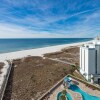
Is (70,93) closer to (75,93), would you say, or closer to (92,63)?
(75,93)

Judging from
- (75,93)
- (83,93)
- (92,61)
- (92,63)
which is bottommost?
(83,93)

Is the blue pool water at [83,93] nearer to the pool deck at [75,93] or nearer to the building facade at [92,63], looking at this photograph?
the pool deck at [75,93]

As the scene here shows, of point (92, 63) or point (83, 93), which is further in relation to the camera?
point (92, 63)

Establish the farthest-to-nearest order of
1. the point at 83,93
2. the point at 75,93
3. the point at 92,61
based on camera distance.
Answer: the point at 92,61, the point at 83,93, the point at 75,93

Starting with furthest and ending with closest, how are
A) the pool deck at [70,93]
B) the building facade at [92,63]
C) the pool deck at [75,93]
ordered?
the building facade at [92,63]
the pool deck at [75,93]
the pool deck at [70,93]

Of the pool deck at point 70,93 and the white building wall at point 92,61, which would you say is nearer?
the pool deck at point 70,93

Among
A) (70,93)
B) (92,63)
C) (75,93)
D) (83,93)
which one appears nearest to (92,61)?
(92,63)

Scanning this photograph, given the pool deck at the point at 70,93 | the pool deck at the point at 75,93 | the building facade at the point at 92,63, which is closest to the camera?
the pool deck at the point at 70,93

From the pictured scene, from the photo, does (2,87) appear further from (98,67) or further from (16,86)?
(98,67)

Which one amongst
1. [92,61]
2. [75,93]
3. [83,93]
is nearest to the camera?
[75,93]

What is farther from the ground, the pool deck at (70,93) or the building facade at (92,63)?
the building facade at (92,63)

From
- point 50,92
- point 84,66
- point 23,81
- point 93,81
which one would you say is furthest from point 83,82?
point 23,81

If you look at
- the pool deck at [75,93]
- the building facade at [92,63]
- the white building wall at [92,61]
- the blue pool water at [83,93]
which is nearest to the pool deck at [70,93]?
the pool deck at [75,93]
